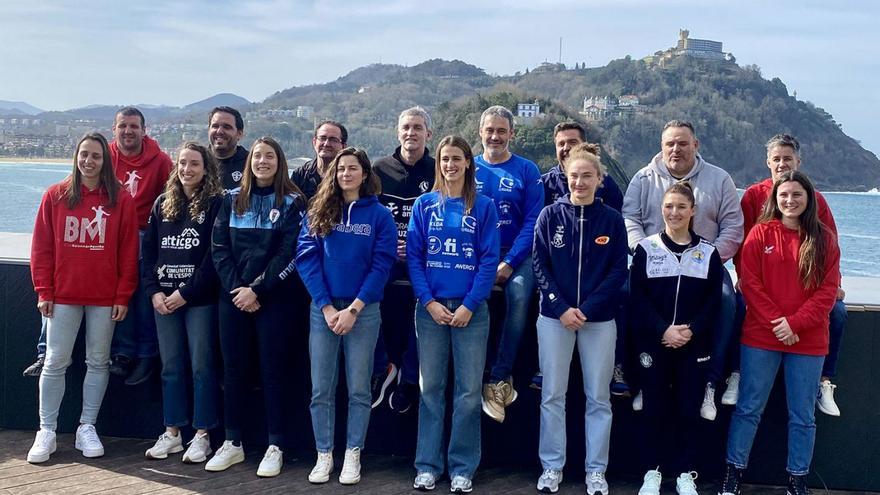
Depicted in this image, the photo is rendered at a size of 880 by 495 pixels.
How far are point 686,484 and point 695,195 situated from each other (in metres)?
1.46

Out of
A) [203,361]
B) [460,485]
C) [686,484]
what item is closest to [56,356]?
[203,361]

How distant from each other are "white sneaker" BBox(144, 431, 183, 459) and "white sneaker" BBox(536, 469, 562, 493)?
6.29 feet

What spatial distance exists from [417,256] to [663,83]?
91386 millimetres

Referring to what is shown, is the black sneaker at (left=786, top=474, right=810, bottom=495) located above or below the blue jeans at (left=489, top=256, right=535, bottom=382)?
below

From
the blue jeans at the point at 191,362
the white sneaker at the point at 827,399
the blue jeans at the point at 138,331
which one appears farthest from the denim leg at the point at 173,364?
the white sneaker at the point at 827,399

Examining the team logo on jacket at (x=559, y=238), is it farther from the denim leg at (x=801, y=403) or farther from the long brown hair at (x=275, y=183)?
the long brown hair at (x=275, y=183)

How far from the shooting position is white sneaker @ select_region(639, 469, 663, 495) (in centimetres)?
377

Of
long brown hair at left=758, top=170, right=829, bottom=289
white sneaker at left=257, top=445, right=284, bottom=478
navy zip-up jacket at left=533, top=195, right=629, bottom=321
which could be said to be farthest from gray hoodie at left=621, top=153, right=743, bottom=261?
white sneaker at left=257, top=445, right=284, bottom=478

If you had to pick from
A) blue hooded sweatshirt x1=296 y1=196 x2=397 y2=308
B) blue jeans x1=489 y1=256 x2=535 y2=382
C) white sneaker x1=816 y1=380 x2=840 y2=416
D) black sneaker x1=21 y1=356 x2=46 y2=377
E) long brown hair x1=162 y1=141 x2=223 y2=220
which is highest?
long brown hair x1=162 y1=141 x2=223 y2=220

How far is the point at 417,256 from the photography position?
3.81m

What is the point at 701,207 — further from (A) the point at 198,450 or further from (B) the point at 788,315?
(A) the point at 198,450

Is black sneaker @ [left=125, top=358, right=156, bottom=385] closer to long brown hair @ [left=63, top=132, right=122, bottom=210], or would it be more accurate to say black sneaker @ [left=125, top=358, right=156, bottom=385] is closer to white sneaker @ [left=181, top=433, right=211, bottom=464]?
white sneaker @ [left=181, top=433, right=211, bottom=464]

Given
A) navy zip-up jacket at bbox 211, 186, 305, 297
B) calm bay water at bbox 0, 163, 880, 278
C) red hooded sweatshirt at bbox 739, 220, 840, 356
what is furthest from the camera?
calm bay water at bbox 0, 163, 880, 278

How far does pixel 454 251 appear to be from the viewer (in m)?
3.76
